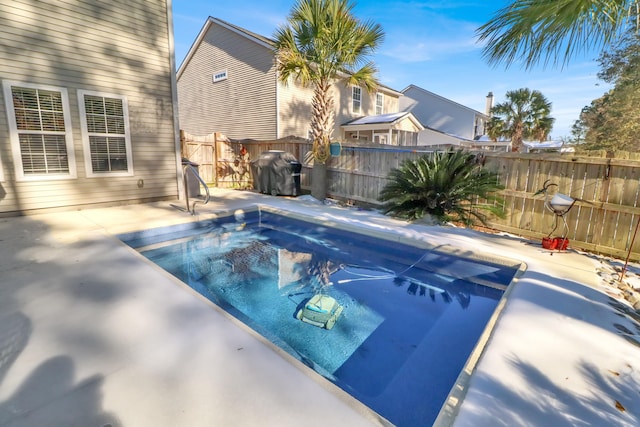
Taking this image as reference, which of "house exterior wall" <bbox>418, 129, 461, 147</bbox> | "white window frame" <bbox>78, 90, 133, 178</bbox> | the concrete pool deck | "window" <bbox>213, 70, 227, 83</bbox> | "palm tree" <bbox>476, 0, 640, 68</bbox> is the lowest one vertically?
the concrete pool deck

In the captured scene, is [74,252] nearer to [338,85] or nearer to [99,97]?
[99,97]

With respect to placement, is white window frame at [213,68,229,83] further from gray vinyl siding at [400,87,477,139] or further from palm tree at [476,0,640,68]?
gray vinyl siding at [400,87,477,139]

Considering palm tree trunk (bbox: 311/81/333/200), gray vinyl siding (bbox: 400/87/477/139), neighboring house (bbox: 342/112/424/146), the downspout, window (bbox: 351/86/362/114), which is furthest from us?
gray vinyl siding (bbox: 400/87/477/139)

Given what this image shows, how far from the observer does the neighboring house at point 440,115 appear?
21.1 metres

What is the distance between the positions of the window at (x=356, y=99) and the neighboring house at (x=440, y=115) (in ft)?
18.7

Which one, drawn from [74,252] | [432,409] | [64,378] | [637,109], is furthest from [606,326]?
[637,109]

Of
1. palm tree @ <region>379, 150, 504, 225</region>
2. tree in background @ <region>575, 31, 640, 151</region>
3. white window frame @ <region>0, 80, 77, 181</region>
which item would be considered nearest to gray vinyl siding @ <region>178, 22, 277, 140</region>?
white window frame @ <region>0, 80, 77, 181</region>

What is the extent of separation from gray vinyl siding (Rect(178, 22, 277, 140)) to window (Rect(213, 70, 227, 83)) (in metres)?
0.14

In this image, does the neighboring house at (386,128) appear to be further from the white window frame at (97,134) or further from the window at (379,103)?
the white window frame at (97,134)

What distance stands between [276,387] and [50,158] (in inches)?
268

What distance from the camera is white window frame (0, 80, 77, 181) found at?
5500mm

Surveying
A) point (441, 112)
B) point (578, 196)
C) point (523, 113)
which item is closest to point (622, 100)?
point (578, 196)

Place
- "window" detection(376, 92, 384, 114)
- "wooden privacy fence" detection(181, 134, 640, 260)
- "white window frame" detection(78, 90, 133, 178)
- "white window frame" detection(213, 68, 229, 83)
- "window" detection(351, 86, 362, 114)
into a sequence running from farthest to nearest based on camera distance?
"window" detection(376, 92, 384, 114), "window" detection(351, 86, 362, 114), "white window frame" detection(213, 68, 229, 83), "white window frame" detection(78, 90, 133, 178), "wooden privacy fence" detection(181, 134, 640, 260)

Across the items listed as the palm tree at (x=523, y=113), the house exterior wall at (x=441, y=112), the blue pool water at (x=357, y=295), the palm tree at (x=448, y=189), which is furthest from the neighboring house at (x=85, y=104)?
the palm tree at (x=523, y=113)
